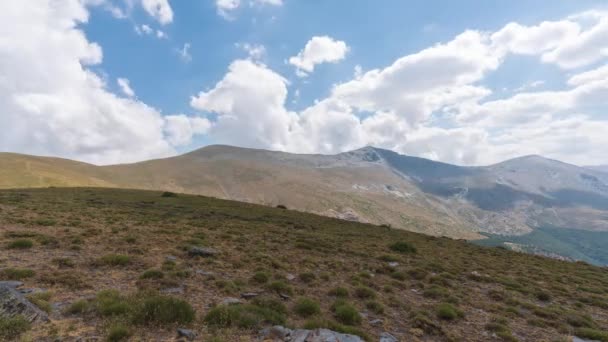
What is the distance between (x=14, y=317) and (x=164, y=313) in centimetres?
393

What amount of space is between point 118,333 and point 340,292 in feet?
30.7

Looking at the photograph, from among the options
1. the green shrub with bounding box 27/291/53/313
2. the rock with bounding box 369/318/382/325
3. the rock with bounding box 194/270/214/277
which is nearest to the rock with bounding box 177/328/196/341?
the green shrub with bounding box 27/291/53/313

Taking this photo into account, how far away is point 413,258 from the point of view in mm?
25125

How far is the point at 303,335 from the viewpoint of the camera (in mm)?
9086

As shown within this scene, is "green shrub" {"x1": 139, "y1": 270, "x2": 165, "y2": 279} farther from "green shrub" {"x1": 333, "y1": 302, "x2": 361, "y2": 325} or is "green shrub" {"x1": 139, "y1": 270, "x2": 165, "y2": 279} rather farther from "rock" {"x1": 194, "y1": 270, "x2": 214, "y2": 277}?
"green shrub" {"x1": 333, "y1": 302, "x2": 361, "y2": 325}

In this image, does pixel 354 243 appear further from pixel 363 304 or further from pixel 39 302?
pixel 39 302

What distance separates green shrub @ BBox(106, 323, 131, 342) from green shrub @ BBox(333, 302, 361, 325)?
7.09m

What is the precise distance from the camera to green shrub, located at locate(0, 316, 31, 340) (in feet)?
25.8

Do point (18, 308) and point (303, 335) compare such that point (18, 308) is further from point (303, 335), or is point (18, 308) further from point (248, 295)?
point (303, 335)

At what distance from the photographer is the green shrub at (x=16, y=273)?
39.9 ft

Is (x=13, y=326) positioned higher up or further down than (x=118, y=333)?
higher up

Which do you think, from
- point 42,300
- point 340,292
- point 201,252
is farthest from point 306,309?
point 201,252

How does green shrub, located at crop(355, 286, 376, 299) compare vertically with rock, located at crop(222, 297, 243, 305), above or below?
below

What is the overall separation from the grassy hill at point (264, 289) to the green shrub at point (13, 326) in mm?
62
